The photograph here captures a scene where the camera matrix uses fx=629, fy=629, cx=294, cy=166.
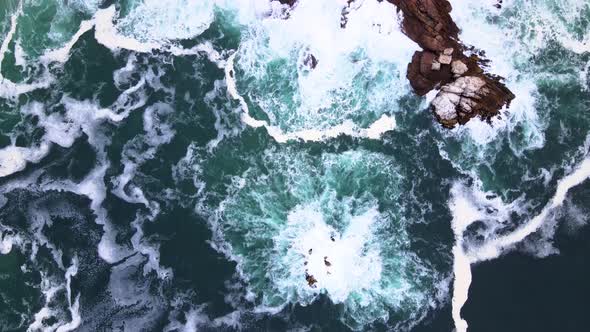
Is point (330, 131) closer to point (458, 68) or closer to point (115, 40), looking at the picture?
point (458, 68)

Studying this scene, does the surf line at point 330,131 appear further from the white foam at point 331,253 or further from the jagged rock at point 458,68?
the jagged rock at point 458,68

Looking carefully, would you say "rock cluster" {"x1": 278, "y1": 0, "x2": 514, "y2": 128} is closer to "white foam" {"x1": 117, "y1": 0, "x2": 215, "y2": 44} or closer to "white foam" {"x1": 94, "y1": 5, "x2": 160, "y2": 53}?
"white foam" {"x1": 117, "y1": 0, "x2": 215, "y2": 44}

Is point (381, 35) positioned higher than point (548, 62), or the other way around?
point (548, 62)

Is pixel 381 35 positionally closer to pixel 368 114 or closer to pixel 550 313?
pixel 368 114

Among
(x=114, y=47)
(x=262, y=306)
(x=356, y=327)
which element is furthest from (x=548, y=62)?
(x=114, y=47)

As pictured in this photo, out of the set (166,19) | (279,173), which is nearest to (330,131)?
(279,173)

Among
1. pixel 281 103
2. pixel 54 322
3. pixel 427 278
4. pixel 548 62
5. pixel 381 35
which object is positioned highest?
pixel 548 62
